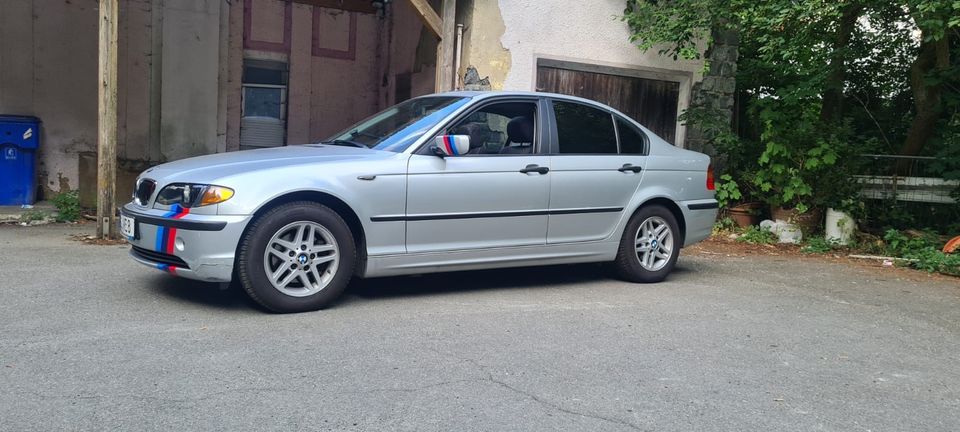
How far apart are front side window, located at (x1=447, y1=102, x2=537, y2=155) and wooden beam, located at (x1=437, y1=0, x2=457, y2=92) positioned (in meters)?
3.15

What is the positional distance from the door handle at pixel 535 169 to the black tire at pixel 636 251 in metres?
1.00

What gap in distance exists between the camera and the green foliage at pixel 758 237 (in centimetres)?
995

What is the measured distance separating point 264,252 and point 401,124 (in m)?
1.56

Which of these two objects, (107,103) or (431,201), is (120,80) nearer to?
(107,103)

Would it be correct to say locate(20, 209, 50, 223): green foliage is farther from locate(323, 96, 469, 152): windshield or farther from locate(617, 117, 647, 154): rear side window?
locate(617, 117, 647, 154): rear side window

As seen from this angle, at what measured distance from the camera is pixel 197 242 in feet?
15.6

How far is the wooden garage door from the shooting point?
33.3 ft

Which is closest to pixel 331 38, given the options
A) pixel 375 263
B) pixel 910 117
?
pixel 375 263

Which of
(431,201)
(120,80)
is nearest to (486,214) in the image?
(431,201)

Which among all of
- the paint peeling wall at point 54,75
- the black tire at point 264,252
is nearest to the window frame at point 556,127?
the black tire at point 264,252

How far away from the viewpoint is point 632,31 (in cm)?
1031

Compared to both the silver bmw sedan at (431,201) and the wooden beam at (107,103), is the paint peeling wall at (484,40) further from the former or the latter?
the wooden beam at (107,103)

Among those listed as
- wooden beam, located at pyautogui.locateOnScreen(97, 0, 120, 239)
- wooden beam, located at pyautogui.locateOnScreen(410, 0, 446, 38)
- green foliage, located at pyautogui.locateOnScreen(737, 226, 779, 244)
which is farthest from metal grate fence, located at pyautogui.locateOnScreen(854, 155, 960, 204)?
wooden beam, located at pyautogui.locateOnScreen(97, 0, 120, 239)

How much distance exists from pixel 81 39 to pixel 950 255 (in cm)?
1133
